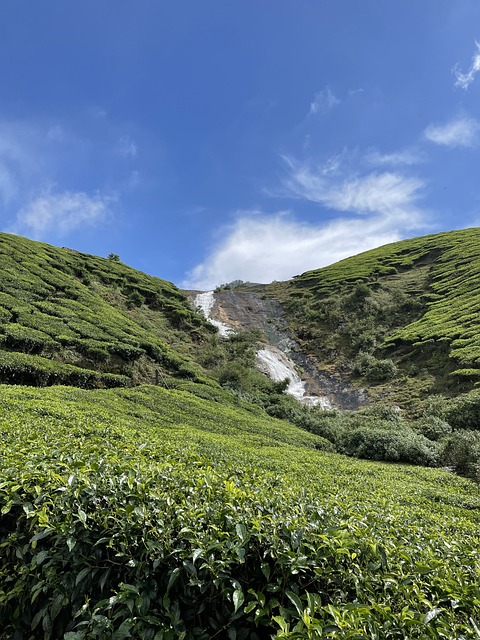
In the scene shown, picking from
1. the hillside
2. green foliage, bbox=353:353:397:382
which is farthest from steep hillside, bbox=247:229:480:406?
the hillside

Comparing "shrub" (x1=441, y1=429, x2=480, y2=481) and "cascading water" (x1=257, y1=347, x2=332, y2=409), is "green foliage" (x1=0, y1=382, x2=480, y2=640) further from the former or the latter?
"cascading water" (x1=257, y1=347, x2=332, y2=409)

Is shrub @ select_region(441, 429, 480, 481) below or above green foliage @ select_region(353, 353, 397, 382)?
→ below

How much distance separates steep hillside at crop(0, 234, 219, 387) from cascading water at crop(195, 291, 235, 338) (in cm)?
447

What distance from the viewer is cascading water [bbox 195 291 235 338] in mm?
49156

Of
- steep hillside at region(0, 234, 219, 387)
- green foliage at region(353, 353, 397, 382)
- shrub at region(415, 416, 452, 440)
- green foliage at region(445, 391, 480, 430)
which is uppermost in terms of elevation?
steep hillside at region(0, 234, 219, 387)

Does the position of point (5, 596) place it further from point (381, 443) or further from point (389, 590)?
point (381, 443)

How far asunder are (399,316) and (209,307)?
90.8 ft

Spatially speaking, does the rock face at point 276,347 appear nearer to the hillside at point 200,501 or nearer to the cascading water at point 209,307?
the cascading water at point 209,307

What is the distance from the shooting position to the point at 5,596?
2.90 m

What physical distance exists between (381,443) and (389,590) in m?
18.4

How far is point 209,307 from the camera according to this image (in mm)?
57156

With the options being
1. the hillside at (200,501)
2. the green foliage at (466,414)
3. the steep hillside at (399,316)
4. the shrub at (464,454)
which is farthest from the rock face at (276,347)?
the shrub at (464,454)

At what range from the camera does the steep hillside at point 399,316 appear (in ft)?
112

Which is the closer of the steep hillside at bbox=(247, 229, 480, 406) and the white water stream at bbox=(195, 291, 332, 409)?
the steep hillside at bbox=(247, 229, 480, 406)
